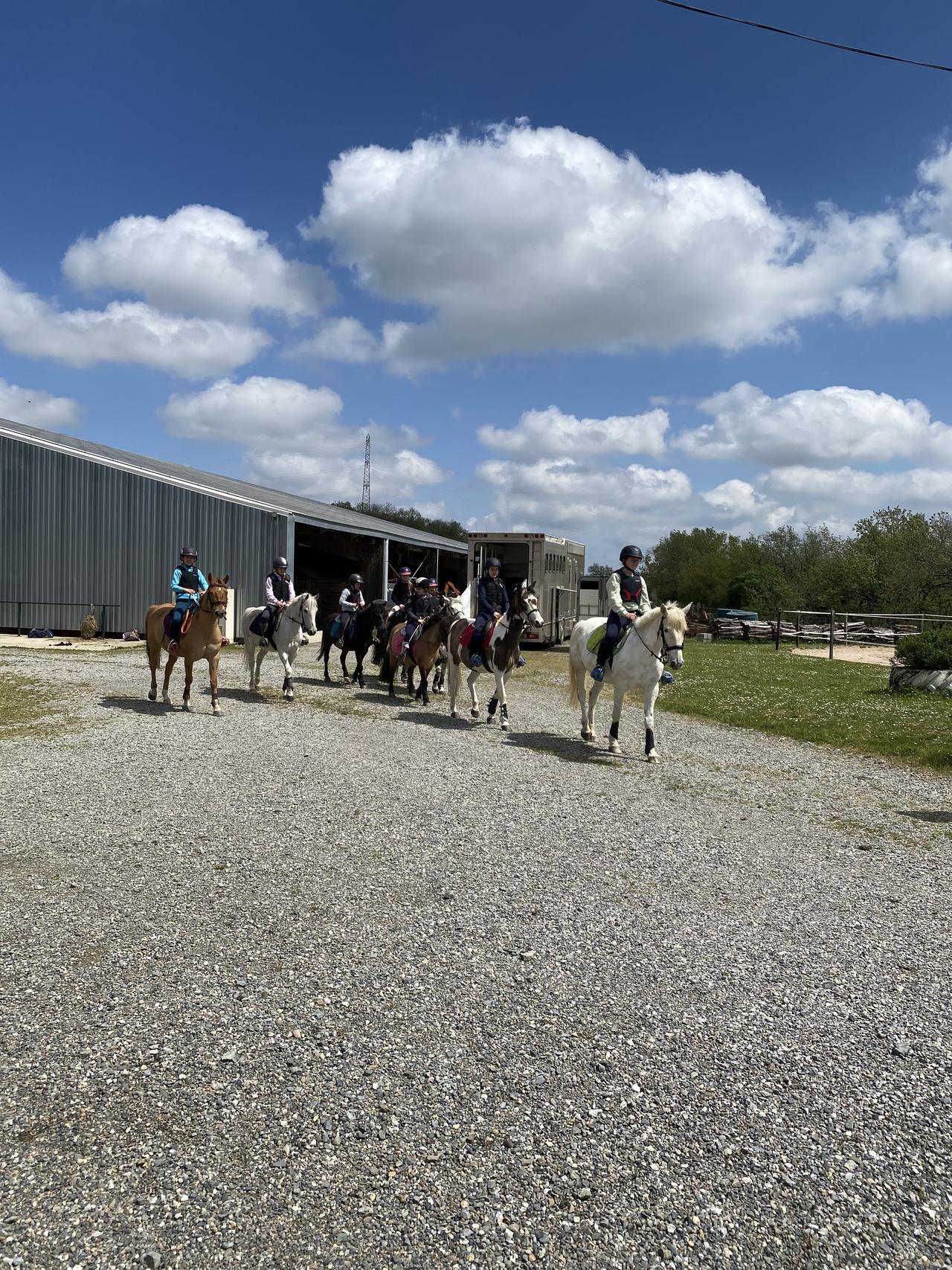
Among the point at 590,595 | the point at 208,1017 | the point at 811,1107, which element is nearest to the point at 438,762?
the point at 208,1017

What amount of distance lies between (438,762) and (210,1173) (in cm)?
688

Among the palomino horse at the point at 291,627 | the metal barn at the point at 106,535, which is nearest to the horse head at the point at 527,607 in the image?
the palomino horse at the point at 291,627

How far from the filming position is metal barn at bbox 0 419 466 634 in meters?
25.1

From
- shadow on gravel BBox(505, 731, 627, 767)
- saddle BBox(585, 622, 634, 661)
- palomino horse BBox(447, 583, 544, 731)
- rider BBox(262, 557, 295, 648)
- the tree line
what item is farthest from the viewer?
the tree line

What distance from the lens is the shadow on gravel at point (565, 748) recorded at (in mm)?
10234

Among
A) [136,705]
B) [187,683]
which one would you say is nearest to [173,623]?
[187,683]

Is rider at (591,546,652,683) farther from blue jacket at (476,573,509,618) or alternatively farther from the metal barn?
the metal barn

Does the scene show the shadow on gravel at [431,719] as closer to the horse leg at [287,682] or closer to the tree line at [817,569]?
the horse leg at [287,682]

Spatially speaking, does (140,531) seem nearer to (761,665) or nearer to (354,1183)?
(761,665)

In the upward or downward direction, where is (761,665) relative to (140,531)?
downward

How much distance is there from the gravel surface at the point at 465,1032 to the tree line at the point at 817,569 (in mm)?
42465

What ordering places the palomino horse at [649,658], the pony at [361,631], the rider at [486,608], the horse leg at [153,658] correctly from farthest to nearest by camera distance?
the pony at [361,631] → the horse leg at [153,658] → the rider at [486,608] → the palomino horse at [649,658]

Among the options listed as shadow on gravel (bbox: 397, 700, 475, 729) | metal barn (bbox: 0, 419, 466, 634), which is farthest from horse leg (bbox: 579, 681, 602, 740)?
metal barn (bbox: 0, 419, 466, 634)

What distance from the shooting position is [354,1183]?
9.27 feet
